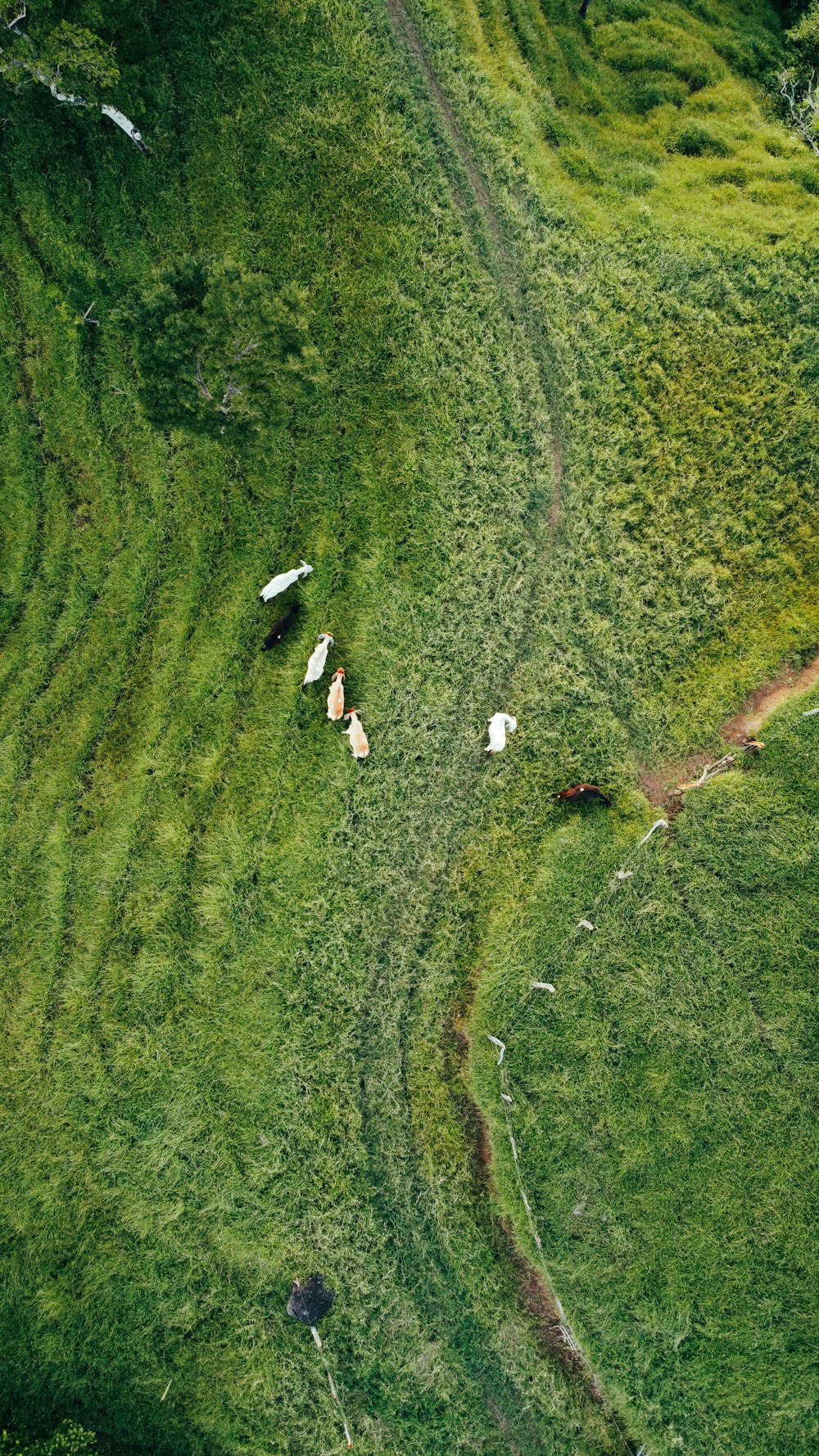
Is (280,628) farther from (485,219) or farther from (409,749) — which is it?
(485,219)

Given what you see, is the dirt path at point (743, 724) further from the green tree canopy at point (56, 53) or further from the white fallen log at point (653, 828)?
the green tree canopy at point (56, 53)

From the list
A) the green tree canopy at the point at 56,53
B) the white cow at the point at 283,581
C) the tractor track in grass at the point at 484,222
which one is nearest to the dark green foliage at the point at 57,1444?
the white cow at the point at 283,581

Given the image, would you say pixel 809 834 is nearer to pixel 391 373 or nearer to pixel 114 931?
pixel 391 373

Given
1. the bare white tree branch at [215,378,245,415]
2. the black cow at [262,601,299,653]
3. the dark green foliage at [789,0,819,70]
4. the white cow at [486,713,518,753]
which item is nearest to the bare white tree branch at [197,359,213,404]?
the bare white tree branch at [215,378,245,415]

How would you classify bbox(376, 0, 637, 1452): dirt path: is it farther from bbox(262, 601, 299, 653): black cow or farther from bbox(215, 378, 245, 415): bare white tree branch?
bbox(215, 378, 245, 415): bare white tree branch

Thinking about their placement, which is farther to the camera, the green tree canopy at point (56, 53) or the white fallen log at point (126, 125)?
the white fallen log at point (126, 125)

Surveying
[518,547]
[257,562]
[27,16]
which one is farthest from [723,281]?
[27,16]

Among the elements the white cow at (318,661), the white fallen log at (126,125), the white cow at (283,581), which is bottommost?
the white cow at (318,661)
